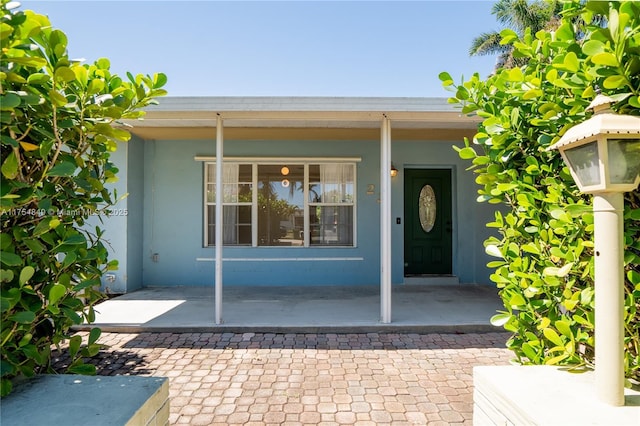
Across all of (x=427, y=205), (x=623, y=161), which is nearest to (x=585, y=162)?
(x=623, y=161)

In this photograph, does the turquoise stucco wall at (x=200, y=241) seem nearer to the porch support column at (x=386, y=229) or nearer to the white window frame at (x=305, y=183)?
the white window frame at (x=305, y=183)

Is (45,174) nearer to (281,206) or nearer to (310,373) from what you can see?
(310,373)

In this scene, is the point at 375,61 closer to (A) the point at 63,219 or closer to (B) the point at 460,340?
(B) the point at 460,340

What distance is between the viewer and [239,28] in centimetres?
557

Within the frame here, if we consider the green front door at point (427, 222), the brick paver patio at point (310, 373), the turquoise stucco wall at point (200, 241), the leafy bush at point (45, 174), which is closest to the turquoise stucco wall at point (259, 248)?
the turquoise stucco wall at point (200, 241)

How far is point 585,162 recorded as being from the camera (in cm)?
138

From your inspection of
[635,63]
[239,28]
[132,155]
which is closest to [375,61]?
[239,28]

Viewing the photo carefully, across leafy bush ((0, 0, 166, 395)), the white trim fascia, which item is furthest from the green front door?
leafy bush ((0, 0, 166, 395))

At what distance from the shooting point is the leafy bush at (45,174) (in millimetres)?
1357

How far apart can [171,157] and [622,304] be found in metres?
7.03

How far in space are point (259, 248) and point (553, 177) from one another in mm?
5646

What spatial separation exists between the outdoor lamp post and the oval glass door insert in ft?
19.1

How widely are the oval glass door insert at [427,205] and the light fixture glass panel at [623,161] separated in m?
5.88

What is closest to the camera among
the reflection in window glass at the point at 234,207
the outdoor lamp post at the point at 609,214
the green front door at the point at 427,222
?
the outdoor lamp post at the point at 609,214
